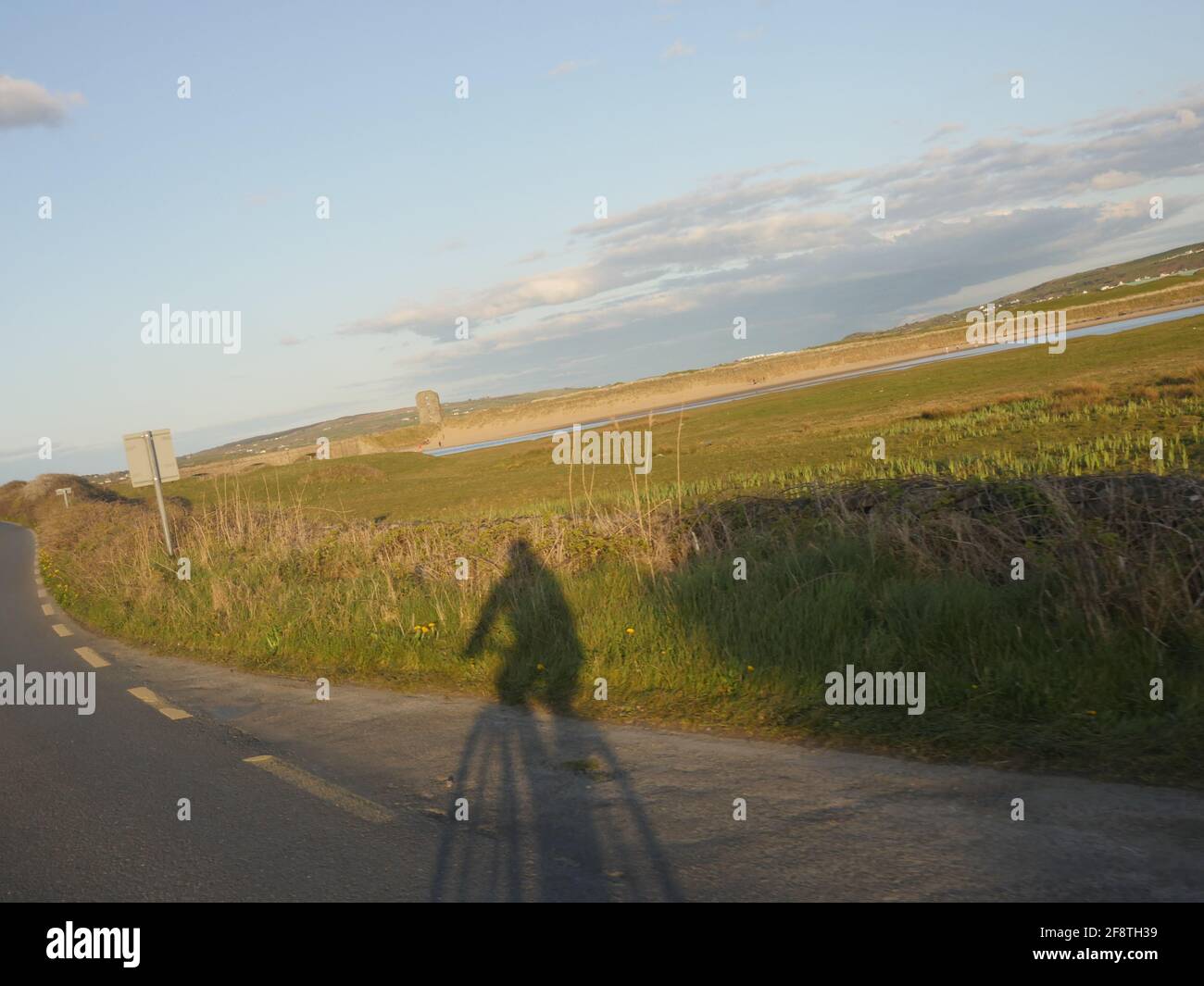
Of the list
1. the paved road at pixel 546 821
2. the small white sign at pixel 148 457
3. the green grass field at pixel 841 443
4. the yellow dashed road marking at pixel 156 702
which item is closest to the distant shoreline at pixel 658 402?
the green grass field at pixel 841 443

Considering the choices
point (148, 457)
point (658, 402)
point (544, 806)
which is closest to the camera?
point (544, 806)

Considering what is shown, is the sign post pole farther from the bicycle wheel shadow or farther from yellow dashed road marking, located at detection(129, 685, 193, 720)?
the bicycle wheel shadow

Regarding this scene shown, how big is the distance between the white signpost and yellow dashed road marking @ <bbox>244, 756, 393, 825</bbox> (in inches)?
548

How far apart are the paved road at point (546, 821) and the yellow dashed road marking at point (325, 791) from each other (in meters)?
0.02

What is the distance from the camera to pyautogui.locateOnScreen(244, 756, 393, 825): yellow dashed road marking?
18.9 ft

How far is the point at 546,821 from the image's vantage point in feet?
Result: 17.6

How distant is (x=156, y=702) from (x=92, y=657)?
3.83m

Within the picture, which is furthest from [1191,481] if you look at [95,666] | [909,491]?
[95,666]

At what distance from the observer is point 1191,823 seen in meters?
4.54

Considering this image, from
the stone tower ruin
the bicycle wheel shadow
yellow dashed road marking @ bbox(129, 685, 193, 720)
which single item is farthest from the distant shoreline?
the bicycle wheel shadow

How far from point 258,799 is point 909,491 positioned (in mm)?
6688

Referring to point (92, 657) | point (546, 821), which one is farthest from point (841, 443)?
point (546, 821)

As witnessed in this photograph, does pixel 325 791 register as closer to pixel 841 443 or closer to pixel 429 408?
pixel 841 443

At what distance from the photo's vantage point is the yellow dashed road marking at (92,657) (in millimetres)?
12157
